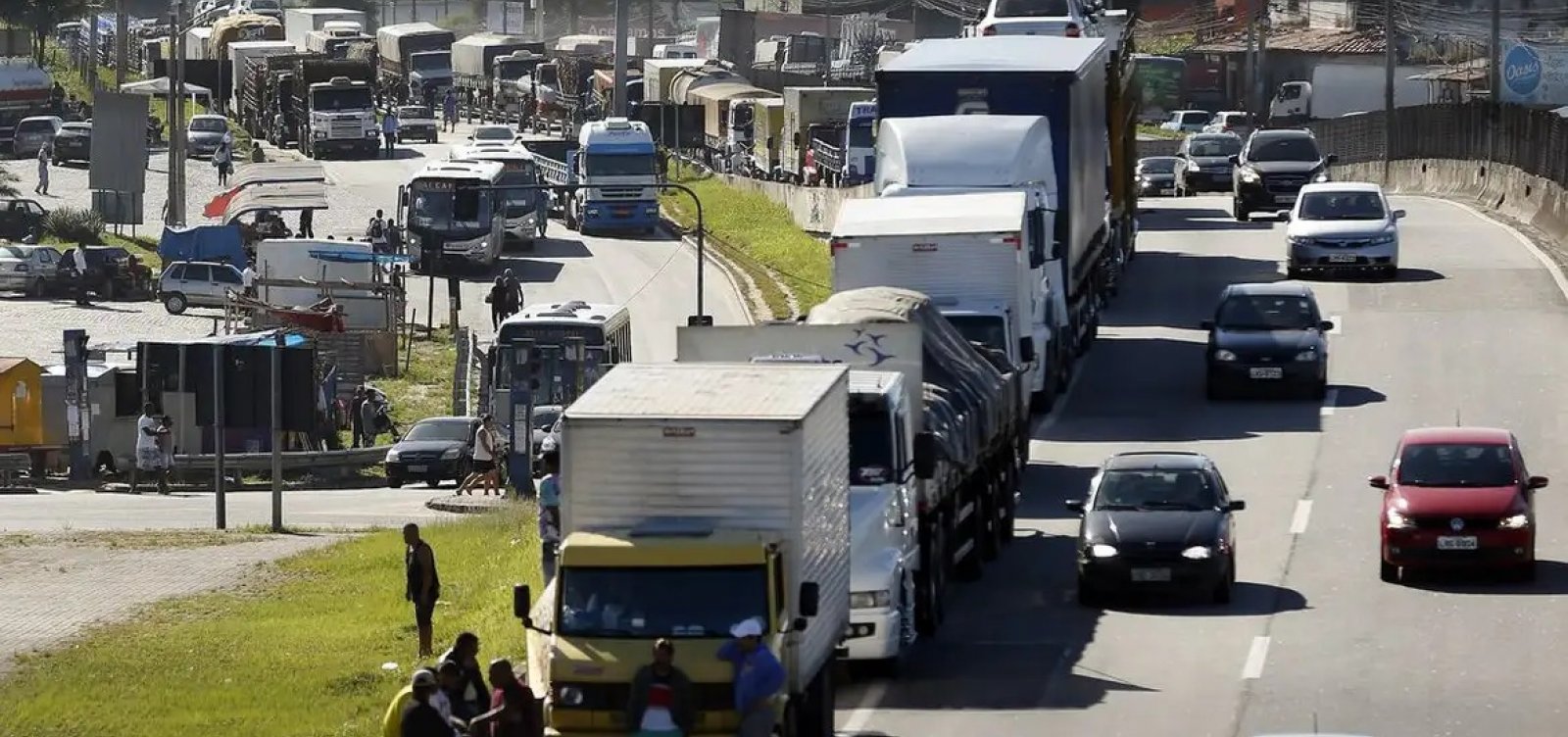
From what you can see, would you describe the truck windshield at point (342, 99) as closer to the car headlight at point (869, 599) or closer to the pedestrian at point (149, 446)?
the pedestrian at point (149, 446)

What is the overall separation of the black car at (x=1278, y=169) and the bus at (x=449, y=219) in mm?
21582

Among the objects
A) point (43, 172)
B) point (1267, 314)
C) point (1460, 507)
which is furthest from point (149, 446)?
point (43, 172)

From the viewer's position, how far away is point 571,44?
142 metres

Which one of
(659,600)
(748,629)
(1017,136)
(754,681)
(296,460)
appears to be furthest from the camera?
(296,460)

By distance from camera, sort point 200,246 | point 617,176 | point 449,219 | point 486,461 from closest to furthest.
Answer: point 486,461 < point 200,246 < point 449,219 < point 617,176

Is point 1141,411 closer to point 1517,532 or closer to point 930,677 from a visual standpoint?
point 1517,532

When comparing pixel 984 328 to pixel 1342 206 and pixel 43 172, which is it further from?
pixel 43 172

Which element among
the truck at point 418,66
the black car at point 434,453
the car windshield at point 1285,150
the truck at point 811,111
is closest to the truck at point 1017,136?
the black car at point 434,453

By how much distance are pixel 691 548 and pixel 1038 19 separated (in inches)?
1291

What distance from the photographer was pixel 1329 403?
37719mm

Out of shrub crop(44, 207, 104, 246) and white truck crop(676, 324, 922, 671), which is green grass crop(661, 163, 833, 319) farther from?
white truck crop(676, 324, 922, 671)

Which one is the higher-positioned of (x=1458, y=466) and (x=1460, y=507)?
(x=1458, y=466)

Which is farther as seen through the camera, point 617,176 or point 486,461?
point 617,176

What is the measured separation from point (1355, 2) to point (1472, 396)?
8303 centimetres
